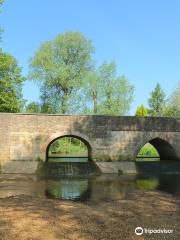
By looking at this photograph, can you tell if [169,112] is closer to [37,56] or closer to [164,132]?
[37,56]

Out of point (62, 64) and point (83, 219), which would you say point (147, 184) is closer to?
point (83, 219)

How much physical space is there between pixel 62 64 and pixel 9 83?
35.4ft

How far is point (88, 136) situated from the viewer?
81.9 feet

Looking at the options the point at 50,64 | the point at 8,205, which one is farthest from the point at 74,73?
the point at 8,205

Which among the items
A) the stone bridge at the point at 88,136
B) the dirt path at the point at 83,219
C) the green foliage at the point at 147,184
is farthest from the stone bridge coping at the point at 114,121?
the dirt path at the point at 83,219

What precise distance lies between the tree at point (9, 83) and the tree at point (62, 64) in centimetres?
700

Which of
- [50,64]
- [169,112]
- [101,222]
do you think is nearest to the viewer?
[101,222]

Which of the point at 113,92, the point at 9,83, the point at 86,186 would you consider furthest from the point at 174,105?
the point at 86,186

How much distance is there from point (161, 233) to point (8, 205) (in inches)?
197

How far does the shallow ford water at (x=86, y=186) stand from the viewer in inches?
593

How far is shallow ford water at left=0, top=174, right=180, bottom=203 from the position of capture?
49.4 ft

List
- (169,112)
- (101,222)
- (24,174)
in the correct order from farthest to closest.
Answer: (169,112) → (24,174) → (101,222)

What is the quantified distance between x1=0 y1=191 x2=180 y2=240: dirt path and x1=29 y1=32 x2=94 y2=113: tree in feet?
99.4

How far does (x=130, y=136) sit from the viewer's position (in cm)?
2564
